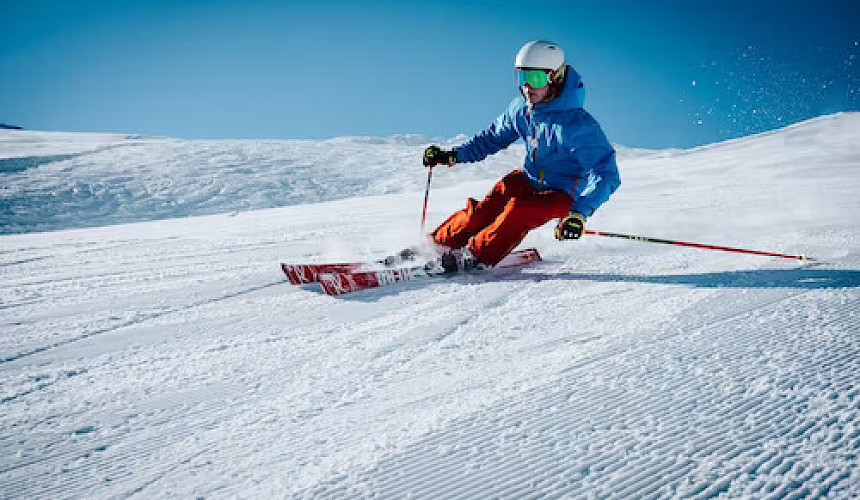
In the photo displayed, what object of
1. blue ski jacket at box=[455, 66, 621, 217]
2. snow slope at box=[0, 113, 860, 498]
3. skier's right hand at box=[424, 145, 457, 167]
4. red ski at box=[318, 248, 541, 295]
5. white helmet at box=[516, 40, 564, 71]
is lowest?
snow slope at box=[0, 113, 860, 498]

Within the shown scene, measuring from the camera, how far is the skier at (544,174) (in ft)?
10.6

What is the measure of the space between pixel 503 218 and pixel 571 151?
717 millimetres

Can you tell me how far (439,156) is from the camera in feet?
14.3

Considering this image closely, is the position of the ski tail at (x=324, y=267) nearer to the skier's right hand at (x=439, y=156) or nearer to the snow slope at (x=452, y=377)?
the snow slope at (x=452, y=377)

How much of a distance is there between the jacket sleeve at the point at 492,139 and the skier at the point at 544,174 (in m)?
0.28

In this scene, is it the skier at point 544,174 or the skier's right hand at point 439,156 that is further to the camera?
the skier's right hand at point 439,156

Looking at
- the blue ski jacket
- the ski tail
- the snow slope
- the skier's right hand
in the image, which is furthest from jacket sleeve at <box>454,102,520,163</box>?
the ski tail

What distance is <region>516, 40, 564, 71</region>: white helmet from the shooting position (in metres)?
3.20

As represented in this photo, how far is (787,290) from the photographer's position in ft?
7.61

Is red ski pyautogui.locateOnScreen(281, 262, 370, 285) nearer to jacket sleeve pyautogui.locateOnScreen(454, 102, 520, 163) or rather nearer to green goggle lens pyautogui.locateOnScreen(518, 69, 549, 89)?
jacket sleeve pyautogui.locateOnScreen(454, 102, 520, 163)

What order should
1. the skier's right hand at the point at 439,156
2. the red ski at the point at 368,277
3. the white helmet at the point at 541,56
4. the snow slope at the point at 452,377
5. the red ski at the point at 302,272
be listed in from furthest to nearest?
the skier's right hand at the point at 439,156 → the white helmet at the point at 541,56 → the red ski at the point at 302,272 → the red ski at the point at 368,277 → the snow slope at the point at 452,377

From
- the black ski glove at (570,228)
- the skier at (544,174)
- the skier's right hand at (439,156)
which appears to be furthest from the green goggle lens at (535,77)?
the skier's right hand at (439,156)

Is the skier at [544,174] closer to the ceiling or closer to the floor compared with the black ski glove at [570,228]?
closer to the ceiling

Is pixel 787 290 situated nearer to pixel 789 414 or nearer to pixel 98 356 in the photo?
pixel 789 414
